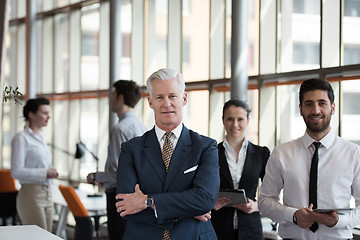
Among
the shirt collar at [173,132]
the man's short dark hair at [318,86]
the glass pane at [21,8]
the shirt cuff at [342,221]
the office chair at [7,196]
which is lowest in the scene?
the office chair at [7,196]

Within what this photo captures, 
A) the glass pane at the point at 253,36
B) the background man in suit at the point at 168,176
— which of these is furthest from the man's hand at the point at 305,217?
the glass pane at the point at 253,36

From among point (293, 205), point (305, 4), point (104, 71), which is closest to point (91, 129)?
point (104, 71)

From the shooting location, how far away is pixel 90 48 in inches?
379

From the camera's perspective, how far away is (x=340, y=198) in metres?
2.81

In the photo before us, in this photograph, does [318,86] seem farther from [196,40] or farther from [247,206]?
[196,40]

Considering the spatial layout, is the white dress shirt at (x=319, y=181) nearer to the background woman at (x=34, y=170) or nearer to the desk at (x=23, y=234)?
the desk at (x=23, y=234)

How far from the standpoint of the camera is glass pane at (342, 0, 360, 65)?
5348mm

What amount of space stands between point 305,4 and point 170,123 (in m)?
4.14

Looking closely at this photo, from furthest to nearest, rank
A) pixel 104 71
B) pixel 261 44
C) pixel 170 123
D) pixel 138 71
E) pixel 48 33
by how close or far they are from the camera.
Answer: pixel 48 33 → pixel 104 71 → pixel 138 71 → pixel 261 44 → pixel 170 123

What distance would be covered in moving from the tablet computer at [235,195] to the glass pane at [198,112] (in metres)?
3.74

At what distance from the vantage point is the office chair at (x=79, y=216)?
5.68 meters

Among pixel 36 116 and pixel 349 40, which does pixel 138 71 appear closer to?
pixel 36 116

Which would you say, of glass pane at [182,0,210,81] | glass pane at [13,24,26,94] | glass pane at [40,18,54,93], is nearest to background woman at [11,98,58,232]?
glass pane at [182,0,210,81]

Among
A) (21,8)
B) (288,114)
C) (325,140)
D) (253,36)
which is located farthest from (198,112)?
(21,8)
